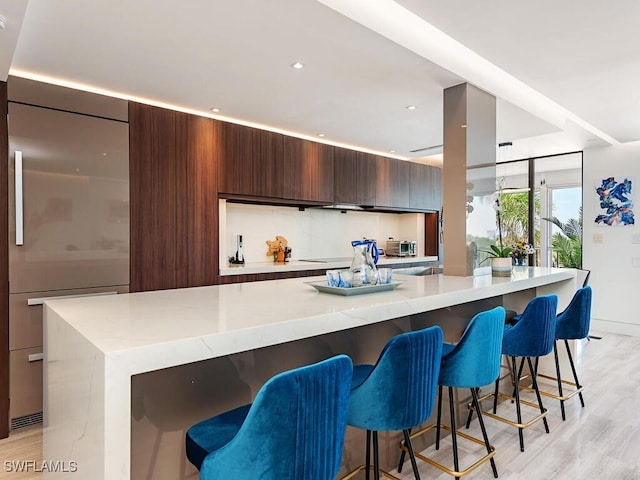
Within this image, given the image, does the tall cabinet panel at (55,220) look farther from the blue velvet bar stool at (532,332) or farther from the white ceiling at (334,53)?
the blue velvet bar stool at (532,332)

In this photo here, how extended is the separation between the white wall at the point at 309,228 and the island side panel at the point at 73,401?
250 centimetres

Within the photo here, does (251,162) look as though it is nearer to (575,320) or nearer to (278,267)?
(278,267)

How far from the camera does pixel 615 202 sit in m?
5.23

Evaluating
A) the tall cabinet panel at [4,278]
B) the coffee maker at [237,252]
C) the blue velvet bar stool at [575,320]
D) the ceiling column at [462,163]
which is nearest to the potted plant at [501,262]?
the ceiling column at [462,163]

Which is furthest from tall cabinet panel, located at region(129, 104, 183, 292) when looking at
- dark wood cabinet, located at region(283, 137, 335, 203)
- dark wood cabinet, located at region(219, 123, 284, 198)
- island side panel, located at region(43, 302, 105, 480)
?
island side panel, located at region(43, 302, 105, 480)

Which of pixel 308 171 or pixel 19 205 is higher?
pixel 308 171

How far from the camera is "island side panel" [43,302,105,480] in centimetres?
104

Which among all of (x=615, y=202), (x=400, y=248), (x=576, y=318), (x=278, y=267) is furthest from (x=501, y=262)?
(x=615, y=202)

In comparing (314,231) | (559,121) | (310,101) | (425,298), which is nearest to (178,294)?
(425,298)

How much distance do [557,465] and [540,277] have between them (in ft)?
3.91

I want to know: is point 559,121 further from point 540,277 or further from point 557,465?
point 557,465

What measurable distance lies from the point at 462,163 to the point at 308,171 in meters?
1.87

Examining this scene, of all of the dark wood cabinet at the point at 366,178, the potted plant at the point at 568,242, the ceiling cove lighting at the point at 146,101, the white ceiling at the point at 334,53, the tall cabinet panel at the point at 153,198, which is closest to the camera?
the white ceiling at the point at 334,53

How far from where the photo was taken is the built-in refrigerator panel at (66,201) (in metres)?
2.68
